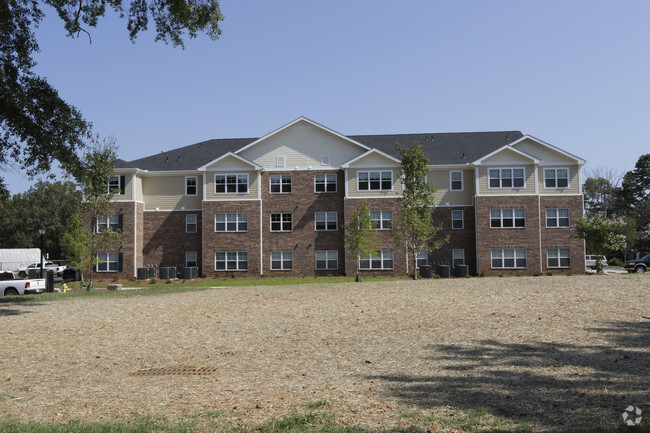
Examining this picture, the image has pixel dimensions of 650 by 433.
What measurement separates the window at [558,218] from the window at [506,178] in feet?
11.0

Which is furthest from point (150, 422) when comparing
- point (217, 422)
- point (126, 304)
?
point (126, 304)

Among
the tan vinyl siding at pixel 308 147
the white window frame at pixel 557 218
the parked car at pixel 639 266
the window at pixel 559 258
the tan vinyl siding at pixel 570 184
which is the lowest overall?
the parked car at pixel 639 266

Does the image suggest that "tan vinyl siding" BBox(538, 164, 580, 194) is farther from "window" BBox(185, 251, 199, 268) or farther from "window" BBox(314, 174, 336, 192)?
"window" BBox(185, 251, 199, 268)

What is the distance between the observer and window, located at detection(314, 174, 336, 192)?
1705 inches

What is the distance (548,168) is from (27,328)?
3852cm

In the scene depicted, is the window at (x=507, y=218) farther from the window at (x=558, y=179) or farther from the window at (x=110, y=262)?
the window at (x=110, y=262)

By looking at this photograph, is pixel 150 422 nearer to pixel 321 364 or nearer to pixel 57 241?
pixel 321 364

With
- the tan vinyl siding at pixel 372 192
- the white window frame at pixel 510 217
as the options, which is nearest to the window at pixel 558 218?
the white window frame at pixel 510 217

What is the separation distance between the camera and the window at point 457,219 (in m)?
43.4

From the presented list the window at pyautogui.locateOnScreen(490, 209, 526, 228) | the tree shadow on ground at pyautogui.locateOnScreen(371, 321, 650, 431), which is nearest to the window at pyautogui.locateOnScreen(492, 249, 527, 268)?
the window at pyautogui.locateOnScreen(490, 209, 526, 228)

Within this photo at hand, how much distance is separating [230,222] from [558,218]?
26.3 meters

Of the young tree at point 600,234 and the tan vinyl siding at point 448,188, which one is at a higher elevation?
the tan vinyl siding at point 448,188

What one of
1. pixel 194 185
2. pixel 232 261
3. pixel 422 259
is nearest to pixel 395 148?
pixel 422 259

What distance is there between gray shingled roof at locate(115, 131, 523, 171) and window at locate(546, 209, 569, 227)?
24.1 ft
